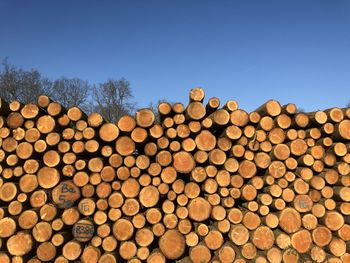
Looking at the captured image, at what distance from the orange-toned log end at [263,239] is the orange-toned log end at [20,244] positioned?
9.34 feet

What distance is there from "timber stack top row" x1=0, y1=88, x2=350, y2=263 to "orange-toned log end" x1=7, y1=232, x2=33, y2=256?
12mm

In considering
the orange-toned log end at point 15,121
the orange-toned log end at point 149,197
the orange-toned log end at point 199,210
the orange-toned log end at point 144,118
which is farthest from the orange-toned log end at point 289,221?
the orange-toned log end at point 15,121

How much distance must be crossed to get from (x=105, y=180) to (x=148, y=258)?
114cm

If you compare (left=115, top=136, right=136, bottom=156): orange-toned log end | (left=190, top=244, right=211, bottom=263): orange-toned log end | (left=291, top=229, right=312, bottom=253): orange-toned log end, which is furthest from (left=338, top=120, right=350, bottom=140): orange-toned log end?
(left=115, top=136, right=136, bottom=156): orange-toned log end

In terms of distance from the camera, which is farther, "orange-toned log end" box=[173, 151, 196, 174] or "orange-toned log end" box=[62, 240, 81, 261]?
"orange-toned log end" box=[173, 151, 196, 174]

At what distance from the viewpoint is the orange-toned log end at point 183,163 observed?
4.47 metres

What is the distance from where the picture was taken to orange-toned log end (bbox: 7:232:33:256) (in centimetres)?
420

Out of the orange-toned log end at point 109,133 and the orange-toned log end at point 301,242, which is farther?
the orange-toned log end at point 109,133

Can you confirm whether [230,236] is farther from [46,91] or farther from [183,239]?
[46,91]

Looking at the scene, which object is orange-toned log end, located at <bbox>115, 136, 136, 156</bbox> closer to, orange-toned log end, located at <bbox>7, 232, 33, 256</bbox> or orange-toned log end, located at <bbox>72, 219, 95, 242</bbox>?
orange-toned log end, located at <bbox>72, 219, 95, 242</bbox>

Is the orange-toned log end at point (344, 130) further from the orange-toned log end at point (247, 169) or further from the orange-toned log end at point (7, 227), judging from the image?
the orange-toned log end at point (7, 227)

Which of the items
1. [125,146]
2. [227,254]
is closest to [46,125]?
[125,146]

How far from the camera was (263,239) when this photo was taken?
171 inches

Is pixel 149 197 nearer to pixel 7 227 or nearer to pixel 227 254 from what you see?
pixel 227 254
